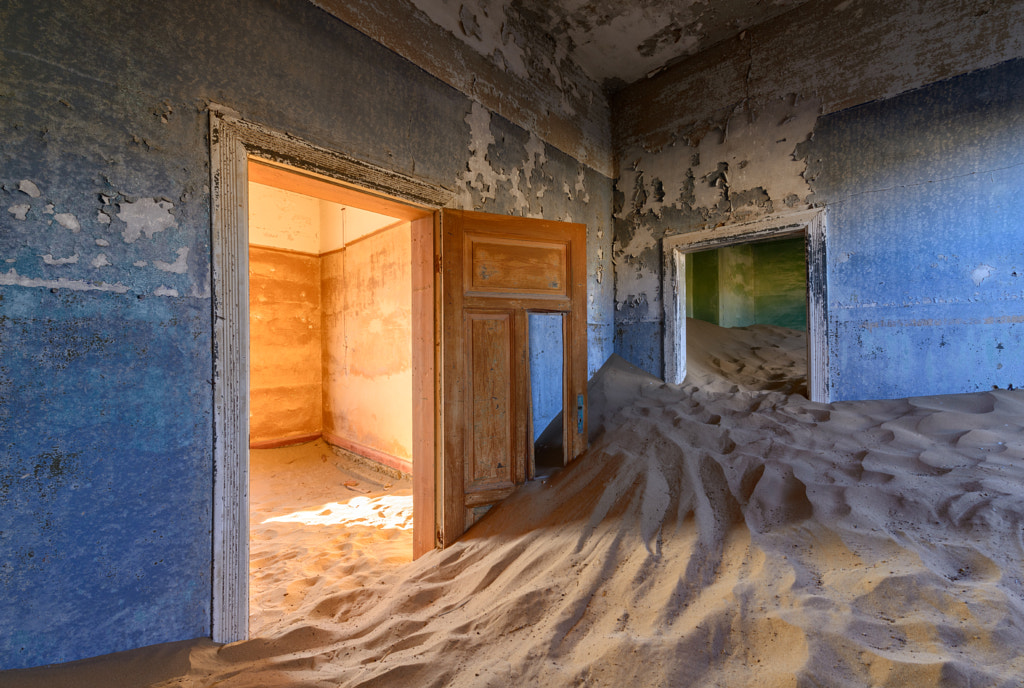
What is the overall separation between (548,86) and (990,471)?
13.4 feet

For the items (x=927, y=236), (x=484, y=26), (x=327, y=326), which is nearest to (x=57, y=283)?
(x=484, y=26)

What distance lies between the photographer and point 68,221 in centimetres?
153

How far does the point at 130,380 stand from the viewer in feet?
5.39

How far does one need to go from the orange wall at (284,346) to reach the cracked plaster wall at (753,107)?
15.2 feet

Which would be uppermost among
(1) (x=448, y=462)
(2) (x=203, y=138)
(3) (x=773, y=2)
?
(3) (x=773, y=2)

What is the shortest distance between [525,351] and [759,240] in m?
2.63

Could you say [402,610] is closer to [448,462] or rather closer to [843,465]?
[448,462]

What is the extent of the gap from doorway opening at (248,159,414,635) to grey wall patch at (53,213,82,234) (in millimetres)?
2216

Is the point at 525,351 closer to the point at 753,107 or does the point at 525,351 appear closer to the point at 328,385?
the point at 753,107

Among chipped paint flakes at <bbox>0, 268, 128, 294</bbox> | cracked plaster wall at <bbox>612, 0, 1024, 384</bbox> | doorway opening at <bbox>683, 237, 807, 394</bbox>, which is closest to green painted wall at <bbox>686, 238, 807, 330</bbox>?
doorway opening at <bbox>683, 237, 807, 394</bbox>

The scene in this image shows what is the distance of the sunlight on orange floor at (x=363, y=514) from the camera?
388cm

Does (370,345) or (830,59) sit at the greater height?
(830,59)

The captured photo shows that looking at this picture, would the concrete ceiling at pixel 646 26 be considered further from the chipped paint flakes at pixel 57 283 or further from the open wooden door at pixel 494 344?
the chipped paint flakes at pixel 57 283

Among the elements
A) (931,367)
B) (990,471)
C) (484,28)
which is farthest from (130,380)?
(931,367)
